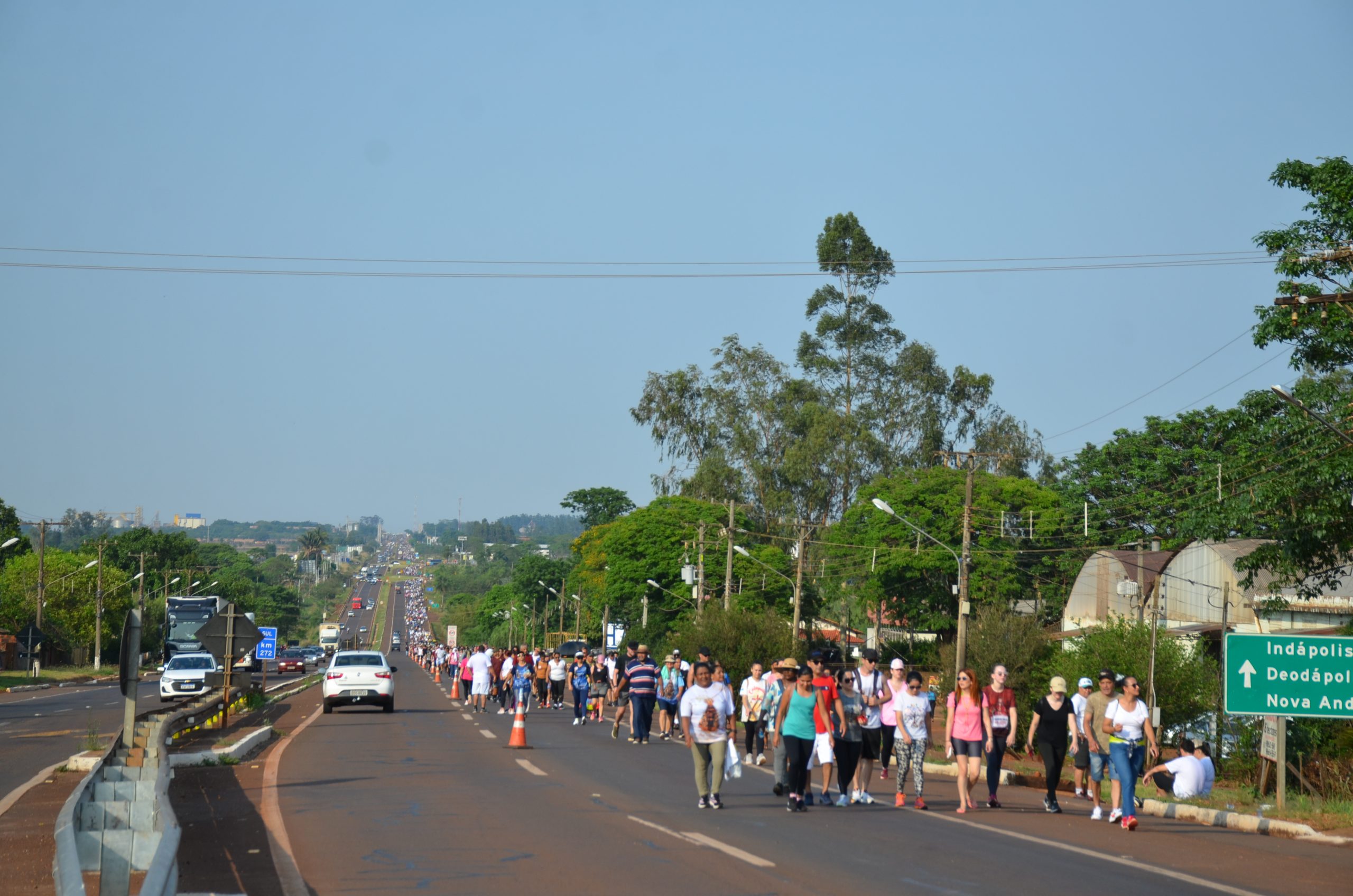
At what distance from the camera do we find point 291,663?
74000 millimetres

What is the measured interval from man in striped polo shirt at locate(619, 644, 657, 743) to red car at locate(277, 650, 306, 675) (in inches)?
2056

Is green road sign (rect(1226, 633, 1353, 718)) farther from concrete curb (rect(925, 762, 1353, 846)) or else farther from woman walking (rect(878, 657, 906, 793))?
woman walking (rect(878, 657, 906, 793))

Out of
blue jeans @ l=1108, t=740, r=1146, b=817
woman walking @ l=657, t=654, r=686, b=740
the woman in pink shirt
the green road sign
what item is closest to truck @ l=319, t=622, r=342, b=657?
woman walking @ l=657, t=654, r=686, b=740

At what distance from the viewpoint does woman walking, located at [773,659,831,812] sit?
14344 mm

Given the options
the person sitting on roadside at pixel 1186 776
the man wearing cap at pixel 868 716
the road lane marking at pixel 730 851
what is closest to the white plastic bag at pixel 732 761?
the man wearing cap at pixel 868 716

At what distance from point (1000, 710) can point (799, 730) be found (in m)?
3.31

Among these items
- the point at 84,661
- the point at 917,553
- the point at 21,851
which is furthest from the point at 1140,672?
the point at 84,661

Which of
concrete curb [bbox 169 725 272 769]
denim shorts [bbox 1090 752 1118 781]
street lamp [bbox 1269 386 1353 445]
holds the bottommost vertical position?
concrete curb [bbox 169 725 272 769]

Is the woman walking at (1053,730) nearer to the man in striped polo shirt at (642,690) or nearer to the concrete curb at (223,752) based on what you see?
the man in striped polo shirt at (642,690)

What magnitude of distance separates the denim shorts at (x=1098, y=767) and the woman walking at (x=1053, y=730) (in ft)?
1.12

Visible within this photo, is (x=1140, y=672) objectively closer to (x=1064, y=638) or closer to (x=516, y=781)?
(x=516, y=781)

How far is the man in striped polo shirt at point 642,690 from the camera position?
2477 cm

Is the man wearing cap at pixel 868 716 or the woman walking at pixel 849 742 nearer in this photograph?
the woman walking at pixel 849 742

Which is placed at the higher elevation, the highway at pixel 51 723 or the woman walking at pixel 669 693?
the woman walking at pixel 669 693
